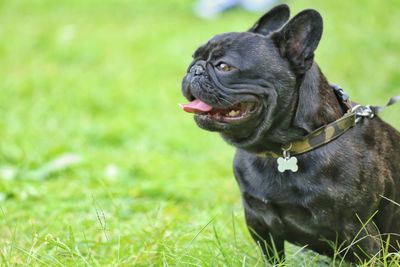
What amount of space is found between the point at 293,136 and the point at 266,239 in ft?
1.95

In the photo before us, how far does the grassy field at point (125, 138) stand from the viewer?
4.15 meters

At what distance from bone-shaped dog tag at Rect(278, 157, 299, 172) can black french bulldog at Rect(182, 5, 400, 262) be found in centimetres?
3

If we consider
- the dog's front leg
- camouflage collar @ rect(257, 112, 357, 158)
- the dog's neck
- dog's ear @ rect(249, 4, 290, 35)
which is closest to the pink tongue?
the dog's neck

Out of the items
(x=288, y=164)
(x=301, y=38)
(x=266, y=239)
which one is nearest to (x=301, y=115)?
(x=288, y=164)

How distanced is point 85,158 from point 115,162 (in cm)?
29

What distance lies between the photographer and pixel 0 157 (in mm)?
6836

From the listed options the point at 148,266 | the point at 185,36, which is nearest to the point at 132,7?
the point at 185,36

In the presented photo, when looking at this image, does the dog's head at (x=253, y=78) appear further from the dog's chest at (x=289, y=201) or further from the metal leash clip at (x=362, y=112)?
the metal leash clip at (x=362, y=112)

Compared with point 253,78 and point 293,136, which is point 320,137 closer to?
point 293,136

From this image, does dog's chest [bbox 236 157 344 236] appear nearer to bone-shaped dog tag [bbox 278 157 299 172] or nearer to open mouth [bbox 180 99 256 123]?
bone-shaped dog tag [bbox 278 157 299 172]

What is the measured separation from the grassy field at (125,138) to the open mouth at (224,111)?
586 mm

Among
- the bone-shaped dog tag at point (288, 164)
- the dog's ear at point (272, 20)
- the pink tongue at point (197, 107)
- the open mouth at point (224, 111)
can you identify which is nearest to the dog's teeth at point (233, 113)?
the open mouth at point (224, 111)

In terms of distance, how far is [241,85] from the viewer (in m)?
3.59

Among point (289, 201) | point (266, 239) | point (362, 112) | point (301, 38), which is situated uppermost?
point (301, 38)
